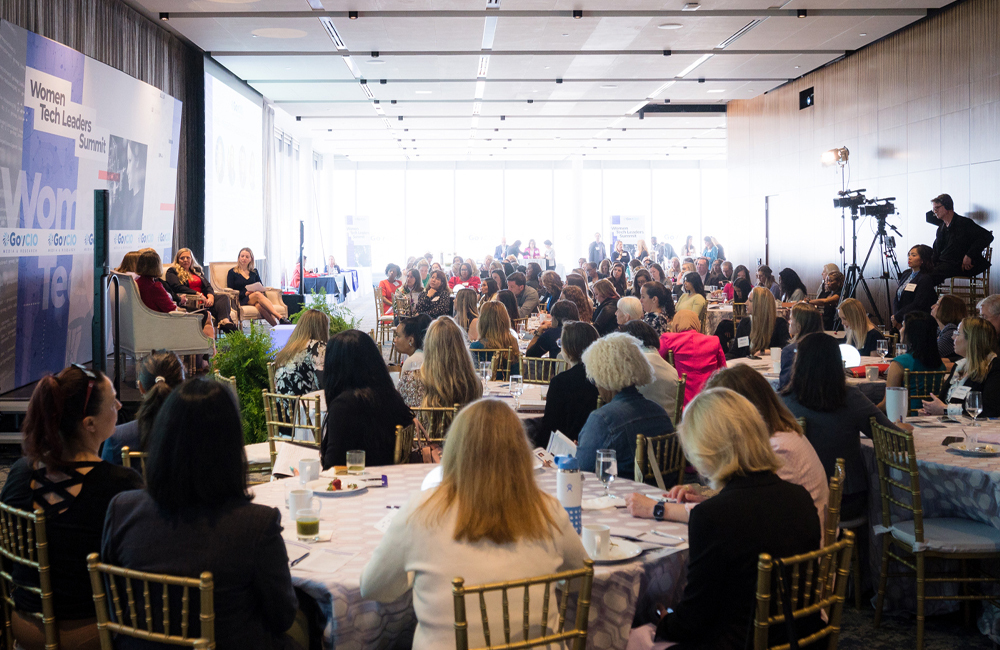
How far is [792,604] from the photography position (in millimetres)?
2053

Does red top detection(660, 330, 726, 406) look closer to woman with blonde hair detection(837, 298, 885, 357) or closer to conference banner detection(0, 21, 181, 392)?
woman with blonde hair detection(837, 298, 885, 357)

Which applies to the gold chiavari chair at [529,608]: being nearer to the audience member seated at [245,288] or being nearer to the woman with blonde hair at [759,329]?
the woman with blonde hair at [759,329]

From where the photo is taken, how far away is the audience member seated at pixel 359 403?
3.39 meters

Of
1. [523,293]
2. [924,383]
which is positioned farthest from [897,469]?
[523,293]

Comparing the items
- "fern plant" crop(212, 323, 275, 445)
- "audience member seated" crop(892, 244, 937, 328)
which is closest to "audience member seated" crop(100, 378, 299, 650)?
"fern plant" crop(212, 323, 275, 445)

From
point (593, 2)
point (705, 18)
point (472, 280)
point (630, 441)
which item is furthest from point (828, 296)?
point (630, 441)

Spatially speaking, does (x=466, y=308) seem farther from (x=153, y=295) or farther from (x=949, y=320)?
(x=949, y=320)

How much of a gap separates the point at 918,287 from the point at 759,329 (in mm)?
3204

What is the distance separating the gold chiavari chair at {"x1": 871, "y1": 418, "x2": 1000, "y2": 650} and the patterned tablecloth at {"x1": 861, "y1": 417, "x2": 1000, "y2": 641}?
6cm

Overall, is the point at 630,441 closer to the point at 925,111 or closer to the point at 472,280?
the point at 925,111

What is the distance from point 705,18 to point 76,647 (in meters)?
8.88

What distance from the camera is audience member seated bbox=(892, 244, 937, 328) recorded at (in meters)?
8.53

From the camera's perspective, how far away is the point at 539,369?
5902mm

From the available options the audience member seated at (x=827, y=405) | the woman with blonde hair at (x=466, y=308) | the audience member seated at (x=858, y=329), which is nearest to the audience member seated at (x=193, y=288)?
the woman with blonde hair at (x=466, y=308)
